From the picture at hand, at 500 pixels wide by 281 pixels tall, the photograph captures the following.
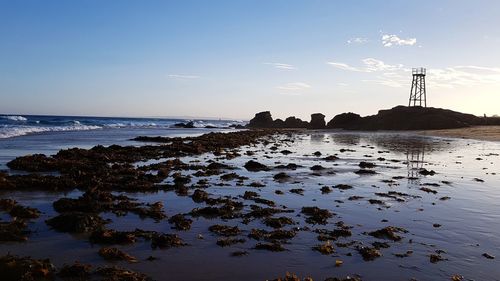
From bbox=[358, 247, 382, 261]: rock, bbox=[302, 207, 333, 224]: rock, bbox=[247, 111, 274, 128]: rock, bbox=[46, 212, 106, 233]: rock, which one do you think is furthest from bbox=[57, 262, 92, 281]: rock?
bbox=[247, 111, 274, 128]: rock

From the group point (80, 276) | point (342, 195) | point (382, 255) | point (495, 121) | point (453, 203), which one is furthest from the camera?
point (495, 121)

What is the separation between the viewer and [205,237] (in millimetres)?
7090

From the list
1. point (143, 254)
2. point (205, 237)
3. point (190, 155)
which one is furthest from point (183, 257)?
point (190, 155)

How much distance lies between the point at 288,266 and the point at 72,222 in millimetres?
3971

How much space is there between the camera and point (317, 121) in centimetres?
8275

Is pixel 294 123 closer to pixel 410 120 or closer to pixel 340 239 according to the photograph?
pixel 410 120

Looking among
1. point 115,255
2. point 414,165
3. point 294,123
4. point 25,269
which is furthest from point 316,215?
point 294,123

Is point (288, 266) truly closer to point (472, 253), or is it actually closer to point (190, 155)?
point (472, 253)

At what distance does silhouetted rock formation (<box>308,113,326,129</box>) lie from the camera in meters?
82.1

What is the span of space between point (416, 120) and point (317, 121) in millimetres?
23959

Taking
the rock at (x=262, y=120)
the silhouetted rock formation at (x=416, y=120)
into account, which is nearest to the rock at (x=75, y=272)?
the silhouetted rock formation at (x=416, y=120)

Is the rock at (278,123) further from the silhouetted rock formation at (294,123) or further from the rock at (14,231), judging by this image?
the rock at (14,231)

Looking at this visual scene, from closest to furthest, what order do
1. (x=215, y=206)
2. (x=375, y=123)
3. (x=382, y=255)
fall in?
1. (x=382, y=255)
2. (x=215, y=206)
3. (x=375, y=123)

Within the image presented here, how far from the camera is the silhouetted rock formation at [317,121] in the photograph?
82.1 m
